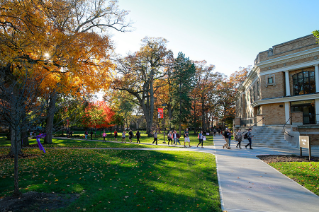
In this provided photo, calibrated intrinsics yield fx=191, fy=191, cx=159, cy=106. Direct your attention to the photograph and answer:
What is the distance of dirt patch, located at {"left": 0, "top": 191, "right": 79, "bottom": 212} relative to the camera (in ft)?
15.0

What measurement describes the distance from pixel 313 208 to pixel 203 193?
2822 millimetres

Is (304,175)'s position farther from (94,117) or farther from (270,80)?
(94,117)

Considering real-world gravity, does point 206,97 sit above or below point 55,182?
above

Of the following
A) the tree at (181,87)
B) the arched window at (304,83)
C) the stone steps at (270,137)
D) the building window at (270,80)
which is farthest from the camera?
the tree at (181,87)

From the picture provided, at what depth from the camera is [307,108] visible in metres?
23.4

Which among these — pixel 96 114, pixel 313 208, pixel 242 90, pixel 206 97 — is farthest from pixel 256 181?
pixel 206 97

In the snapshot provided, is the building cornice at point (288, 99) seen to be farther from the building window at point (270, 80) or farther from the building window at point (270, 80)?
the building window at point (270, 80)

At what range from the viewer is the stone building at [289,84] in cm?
2178

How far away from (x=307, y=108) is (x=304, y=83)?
3126mm

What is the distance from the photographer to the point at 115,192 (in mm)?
5977

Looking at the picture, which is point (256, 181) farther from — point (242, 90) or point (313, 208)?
point (242, 90)

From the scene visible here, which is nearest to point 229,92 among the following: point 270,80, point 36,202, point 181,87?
point 181,87

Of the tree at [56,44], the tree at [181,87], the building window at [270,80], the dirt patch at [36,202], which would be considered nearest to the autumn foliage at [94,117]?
the tree at [181,87]

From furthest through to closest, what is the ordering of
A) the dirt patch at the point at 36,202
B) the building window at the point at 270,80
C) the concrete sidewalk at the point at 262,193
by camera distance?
the building window at the point at 270,80 < the concrete sidewalk at the point at 262,193 < the dirt patch at the point at 36,202
